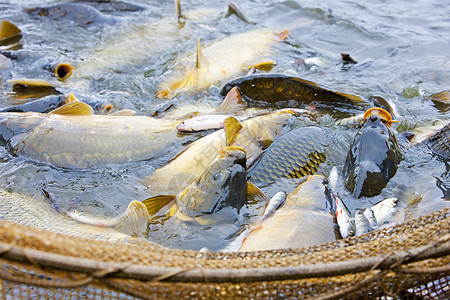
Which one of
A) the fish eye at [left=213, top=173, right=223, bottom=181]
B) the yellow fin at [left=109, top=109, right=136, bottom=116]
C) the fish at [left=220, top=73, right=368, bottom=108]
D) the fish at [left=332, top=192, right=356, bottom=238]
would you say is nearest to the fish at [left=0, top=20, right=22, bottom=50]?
the yellow fin at [left=109, top=109, right=136, bottom=116]

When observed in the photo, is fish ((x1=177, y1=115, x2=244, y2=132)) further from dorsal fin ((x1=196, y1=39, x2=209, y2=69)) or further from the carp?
dorsal fin ((x1=196, y1=39, x2=209, y2=69))

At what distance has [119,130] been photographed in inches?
137

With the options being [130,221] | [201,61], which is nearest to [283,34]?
[201,61]

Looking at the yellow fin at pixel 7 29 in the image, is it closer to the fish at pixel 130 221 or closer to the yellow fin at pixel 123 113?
the yellow fin at pixel 123 113

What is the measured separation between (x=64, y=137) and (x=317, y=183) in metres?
2.16

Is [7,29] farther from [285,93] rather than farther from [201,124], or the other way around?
[285,93]

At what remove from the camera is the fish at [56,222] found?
240 cm

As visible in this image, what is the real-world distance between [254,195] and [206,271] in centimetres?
150

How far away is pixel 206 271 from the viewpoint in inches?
52.9

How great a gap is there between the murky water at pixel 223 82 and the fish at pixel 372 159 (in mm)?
82

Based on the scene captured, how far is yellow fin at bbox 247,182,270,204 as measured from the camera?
2.79 metres

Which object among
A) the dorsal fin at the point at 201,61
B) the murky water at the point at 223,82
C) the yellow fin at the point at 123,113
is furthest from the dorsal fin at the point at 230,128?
the dorsal fin at the point at 201,61

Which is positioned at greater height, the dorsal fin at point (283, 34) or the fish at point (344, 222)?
the fish at point (344, 222)

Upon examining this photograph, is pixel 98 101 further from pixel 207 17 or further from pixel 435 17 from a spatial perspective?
pixel 435 17
